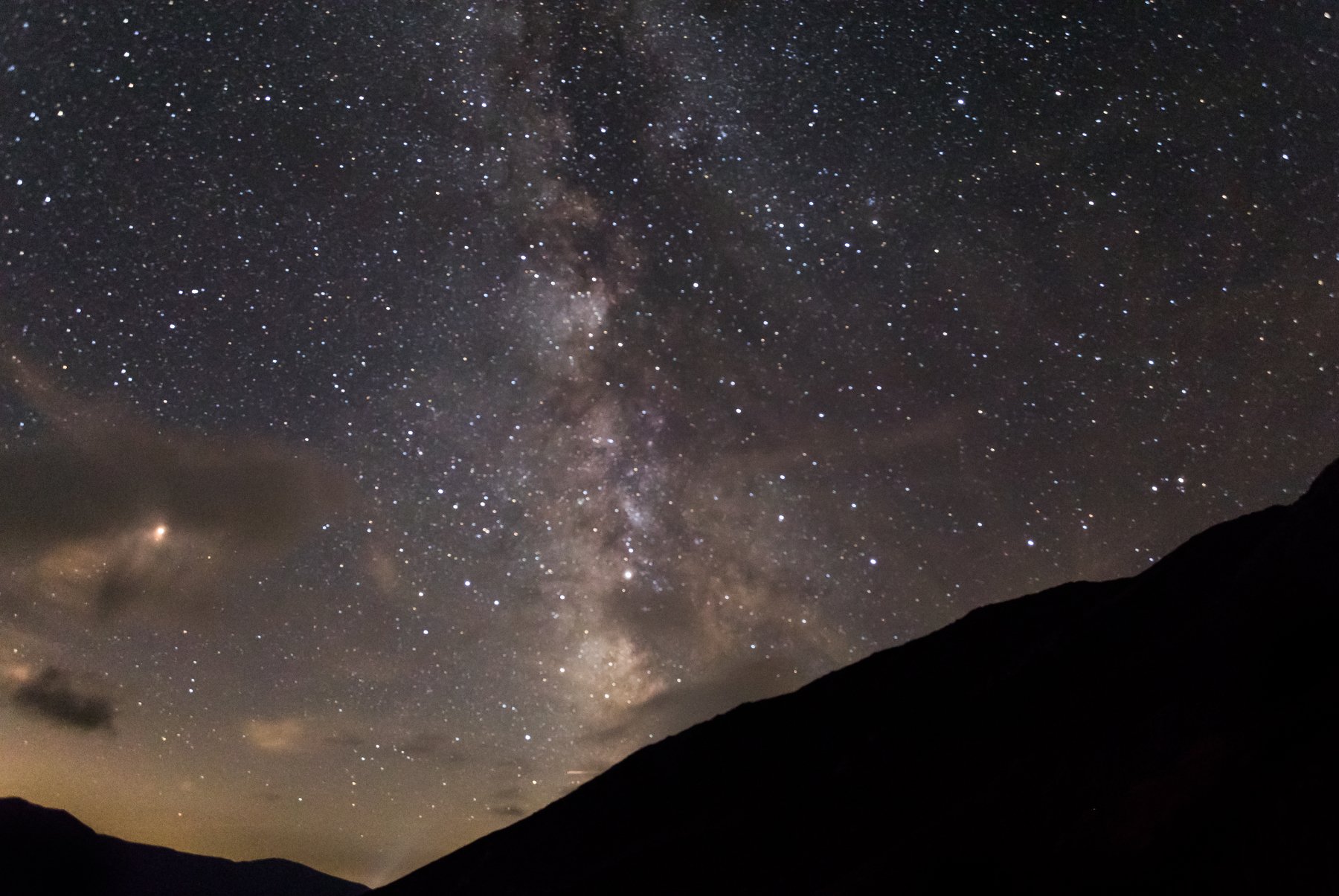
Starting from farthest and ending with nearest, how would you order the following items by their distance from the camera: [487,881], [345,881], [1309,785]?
[345,881], [487,881], [1309,785]

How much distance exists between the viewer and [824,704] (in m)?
31.0

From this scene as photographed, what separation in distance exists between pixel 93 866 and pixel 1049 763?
94.3 metres

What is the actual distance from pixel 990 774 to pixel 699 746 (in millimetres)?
20288

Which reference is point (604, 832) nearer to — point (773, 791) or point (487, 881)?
point (487, 881)

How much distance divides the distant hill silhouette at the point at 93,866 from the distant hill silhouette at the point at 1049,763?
61.3m

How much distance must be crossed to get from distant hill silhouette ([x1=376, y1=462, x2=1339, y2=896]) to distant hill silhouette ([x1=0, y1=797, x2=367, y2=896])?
6134cm

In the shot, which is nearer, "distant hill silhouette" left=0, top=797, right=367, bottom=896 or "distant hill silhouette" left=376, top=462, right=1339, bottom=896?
"distant hill silhouette" left=376, top=462, right=1339, bottom=896

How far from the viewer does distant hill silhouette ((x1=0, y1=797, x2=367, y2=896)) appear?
71.0 m

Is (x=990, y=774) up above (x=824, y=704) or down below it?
below

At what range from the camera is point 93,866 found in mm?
77312

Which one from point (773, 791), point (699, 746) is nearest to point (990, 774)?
point (773, 791)

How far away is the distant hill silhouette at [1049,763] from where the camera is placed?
846 cm

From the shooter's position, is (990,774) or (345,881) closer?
(990,774)

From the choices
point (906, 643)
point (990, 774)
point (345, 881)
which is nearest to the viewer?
point (990, 774)
